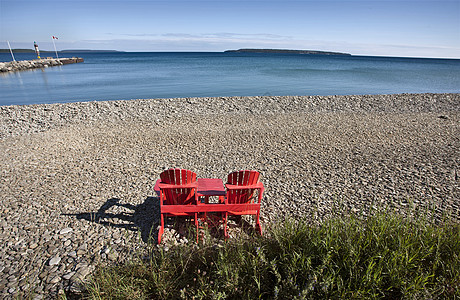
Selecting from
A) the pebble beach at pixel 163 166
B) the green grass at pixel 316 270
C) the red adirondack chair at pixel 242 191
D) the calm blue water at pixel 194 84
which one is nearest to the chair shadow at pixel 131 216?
the pebble beach at pixel 163 166

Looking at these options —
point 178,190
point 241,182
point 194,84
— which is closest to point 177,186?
point 178,190

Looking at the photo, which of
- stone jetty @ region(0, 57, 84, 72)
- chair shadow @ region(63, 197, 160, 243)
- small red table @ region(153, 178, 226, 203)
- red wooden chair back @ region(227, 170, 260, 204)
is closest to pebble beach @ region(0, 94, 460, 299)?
chair shadow @ region(63, 197, 160, 243)

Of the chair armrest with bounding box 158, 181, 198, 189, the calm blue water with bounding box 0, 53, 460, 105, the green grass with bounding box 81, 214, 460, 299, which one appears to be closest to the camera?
the green grass with bounding box 81, 214, 460, 299

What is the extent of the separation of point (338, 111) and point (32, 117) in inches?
521

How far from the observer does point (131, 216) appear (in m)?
4.32

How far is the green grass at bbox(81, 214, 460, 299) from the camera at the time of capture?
2416 mm

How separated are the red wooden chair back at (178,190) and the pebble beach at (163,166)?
525 mm

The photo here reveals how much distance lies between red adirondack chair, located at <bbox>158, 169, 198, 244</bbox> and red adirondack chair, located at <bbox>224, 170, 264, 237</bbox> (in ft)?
1.64

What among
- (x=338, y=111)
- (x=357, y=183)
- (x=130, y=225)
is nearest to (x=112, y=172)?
(x=130, y=225)

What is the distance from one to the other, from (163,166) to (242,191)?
9.84ft

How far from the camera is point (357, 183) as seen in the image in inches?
210

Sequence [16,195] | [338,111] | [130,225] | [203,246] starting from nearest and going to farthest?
[203,246]
[130,225]
[16,195]
[338,111]

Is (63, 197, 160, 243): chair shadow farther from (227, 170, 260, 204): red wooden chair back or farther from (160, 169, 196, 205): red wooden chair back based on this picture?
(227, 170, 260, 204): red wooden chair back

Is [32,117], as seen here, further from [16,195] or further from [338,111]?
[338,111]
